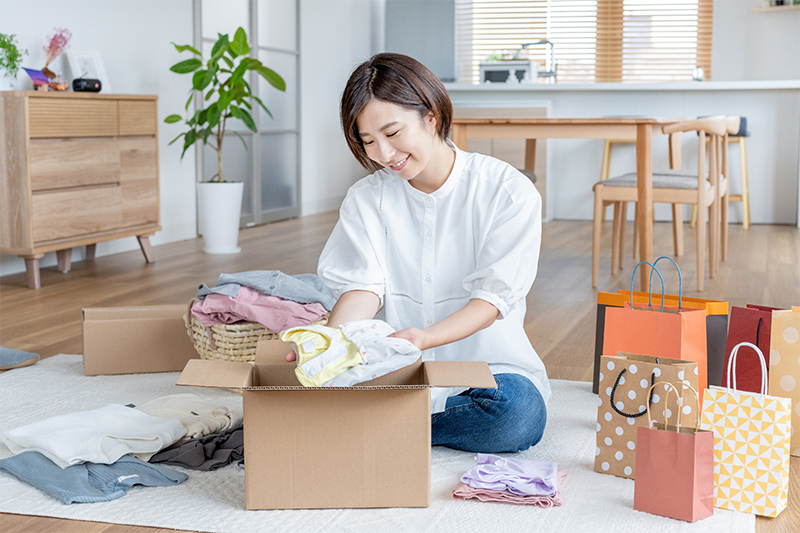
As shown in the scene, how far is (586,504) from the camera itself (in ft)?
4.69

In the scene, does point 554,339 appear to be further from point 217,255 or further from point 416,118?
point 217,255

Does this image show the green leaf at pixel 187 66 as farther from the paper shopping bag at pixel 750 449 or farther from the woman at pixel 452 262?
the paper shopping bag at pixel 750 449

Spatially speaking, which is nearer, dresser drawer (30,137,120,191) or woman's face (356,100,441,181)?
woman's face (356,100,441,181)

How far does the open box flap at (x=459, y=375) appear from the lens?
1300 millimetres

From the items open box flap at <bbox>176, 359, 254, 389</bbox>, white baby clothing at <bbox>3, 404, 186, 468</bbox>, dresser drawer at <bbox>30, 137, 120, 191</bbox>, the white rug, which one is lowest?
the white rug

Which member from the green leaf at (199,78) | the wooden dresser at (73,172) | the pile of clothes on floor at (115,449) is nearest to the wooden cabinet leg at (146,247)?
the wooden dresser at (73,172)

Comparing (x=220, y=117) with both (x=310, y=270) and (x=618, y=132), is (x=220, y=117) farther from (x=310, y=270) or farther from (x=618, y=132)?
(x=618, y=132)

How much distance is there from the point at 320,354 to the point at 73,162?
9.12ft

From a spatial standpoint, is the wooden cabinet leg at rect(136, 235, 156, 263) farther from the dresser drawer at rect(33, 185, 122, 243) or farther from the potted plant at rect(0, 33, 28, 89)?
the potted plant at rect(0, 33, 28, 89)

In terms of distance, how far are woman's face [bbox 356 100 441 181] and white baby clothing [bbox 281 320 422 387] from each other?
31 cm

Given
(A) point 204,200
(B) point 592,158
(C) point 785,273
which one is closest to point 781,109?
(B) point 592,158

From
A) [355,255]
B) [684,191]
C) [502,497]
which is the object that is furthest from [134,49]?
[502,497]

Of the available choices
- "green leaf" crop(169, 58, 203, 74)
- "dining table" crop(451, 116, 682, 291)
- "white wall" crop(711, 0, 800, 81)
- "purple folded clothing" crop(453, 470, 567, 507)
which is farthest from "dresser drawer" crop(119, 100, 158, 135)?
"white wall" crop(711, 0, 800, 81)

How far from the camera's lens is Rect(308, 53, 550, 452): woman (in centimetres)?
151
